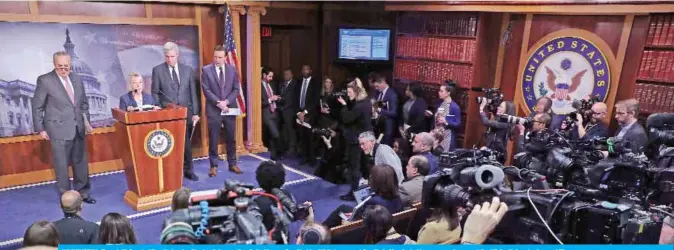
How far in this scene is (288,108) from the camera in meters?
5.69

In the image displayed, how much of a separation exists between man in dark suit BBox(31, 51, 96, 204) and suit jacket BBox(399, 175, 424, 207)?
270 cm

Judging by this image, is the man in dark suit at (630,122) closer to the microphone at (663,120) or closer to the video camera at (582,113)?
the video camera at (582,113)

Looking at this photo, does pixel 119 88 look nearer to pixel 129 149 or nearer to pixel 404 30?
pixel 129 149

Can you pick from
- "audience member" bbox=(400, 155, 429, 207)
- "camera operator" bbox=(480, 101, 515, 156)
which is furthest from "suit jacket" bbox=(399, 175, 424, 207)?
"camera operator" bbox=(480, 101, 515, 156)

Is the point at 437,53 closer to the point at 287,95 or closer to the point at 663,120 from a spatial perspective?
the point at 287,95

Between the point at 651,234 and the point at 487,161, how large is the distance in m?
0.61

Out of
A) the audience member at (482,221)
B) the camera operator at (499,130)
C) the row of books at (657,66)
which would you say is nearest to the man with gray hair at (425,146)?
the camera operator at (499,130)

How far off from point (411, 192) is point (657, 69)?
2.74 meters

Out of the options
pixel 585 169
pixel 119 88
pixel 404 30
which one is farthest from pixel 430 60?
pixel 585 169

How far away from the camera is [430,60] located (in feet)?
18.8

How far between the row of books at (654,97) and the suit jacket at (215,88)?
3682mm

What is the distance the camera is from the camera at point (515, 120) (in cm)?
363

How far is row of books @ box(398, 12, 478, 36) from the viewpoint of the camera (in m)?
5.32

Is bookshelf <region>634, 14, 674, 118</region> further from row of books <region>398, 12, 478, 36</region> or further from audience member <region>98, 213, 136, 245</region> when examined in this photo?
audience member <region>98, 213, 136, 245</region>
